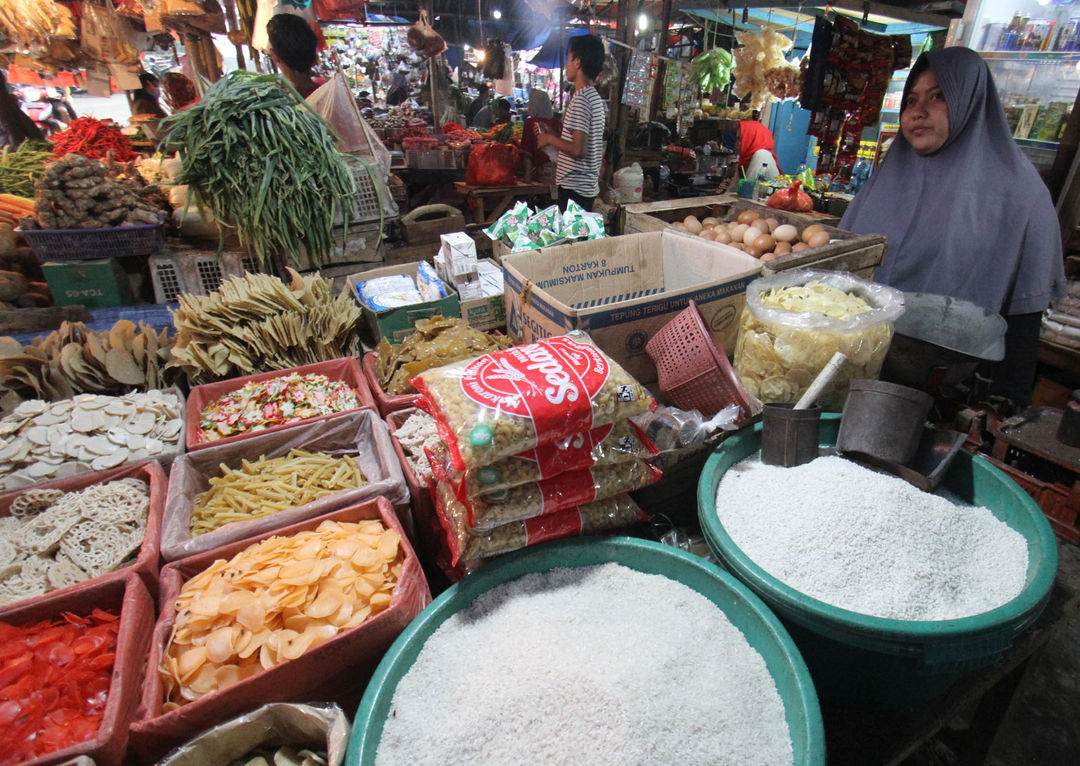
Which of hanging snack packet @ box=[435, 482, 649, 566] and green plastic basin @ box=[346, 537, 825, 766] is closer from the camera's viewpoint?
green plastic basin @ box=[346, 537, 825, 766]

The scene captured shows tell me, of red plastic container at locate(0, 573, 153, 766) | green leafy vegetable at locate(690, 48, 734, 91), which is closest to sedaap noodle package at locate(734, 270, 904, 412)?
red plastic container at locate(0, 573, 153, 766)

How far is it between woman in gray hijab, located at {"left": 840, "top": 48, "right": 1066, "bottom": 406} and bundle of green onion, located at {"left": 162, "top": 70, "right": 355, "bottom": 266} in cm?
313

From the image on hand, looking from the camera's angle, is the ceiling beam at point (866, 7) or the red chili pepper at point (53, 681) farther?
the ceiling beam at point (866, 7)

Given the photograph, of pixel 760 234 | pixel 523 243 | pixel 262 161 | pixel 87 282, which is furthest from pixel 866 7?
pixel 87 282

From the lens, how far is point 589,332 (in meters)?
1.70

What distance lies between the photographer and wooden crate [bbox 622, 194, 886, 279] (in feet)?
7.43

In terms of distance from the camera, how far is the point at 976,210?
2568 millimetres

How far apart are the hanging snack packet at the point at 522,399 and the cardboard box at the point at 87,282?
8.92 ft

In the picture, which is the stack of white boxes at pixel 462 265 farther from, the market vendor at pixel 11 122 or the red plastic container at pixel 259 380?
the market vendor at pixel 11 122

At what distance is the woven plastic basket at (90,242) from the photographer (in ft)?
9.16

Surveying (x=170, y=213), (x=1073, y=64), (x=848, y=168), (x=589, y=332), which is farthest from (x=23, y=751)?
(x=848, y=168)

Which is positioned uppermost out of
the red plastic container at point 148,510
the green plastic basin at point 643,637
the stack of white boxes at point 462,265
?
the stack of white boxes at point 462,265

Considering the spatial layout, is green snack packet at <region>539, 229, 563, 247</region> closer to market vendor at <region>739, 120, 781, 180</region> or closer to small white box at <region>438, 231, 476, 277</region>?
small white box at <region>438, 231, 476, 277</region>

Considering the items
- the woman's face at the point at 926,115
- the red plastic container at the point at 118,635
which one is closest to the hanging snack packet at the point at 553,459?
the red plastic container at the point at 118,635
